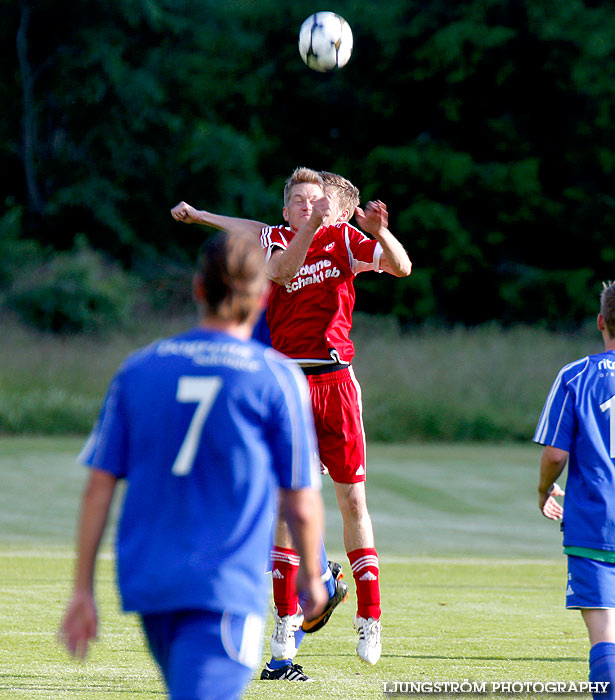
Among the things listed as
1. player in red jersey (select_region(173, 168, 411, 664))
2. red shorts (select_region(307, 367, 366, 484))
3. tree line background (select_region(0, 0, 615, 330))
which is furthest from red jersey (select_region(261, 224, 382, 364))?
tree line background (select_region(0, 0, 615, 330))

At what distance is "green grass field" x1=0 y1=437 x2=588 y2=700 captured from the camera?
5391mm

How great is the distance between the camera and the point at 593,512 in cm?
436

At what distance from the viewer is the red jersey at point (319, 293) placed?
5969mm

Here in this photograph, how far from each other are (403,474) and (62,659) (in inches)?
613

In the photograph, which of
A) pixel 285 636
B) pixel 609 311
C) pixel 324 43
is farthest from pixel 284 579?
pixel 324 43

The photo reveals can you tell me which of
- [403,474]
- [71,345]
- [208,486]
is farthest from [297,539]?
[71,345]

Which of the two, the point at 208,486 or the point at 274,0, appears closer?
the point at 208,486

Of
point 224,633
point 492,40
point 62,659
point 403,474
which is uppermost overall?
point 492,40

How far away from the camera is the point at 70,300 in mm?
32750

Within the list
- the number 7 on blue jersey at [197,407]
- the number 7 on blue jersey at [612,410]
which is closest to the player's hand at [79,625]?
the number 7 on blue jersey at [197,407]

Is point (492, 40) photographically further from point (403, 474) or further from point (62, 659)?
point (62, 659)

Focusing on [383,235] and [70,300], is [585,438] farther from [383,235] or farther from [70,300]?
[70,300]

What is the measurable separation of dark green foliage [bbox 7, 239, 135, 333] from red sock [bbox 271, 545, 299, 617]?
90.2 ft

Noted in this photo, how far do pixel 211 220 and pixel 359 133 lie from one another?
3425cm
